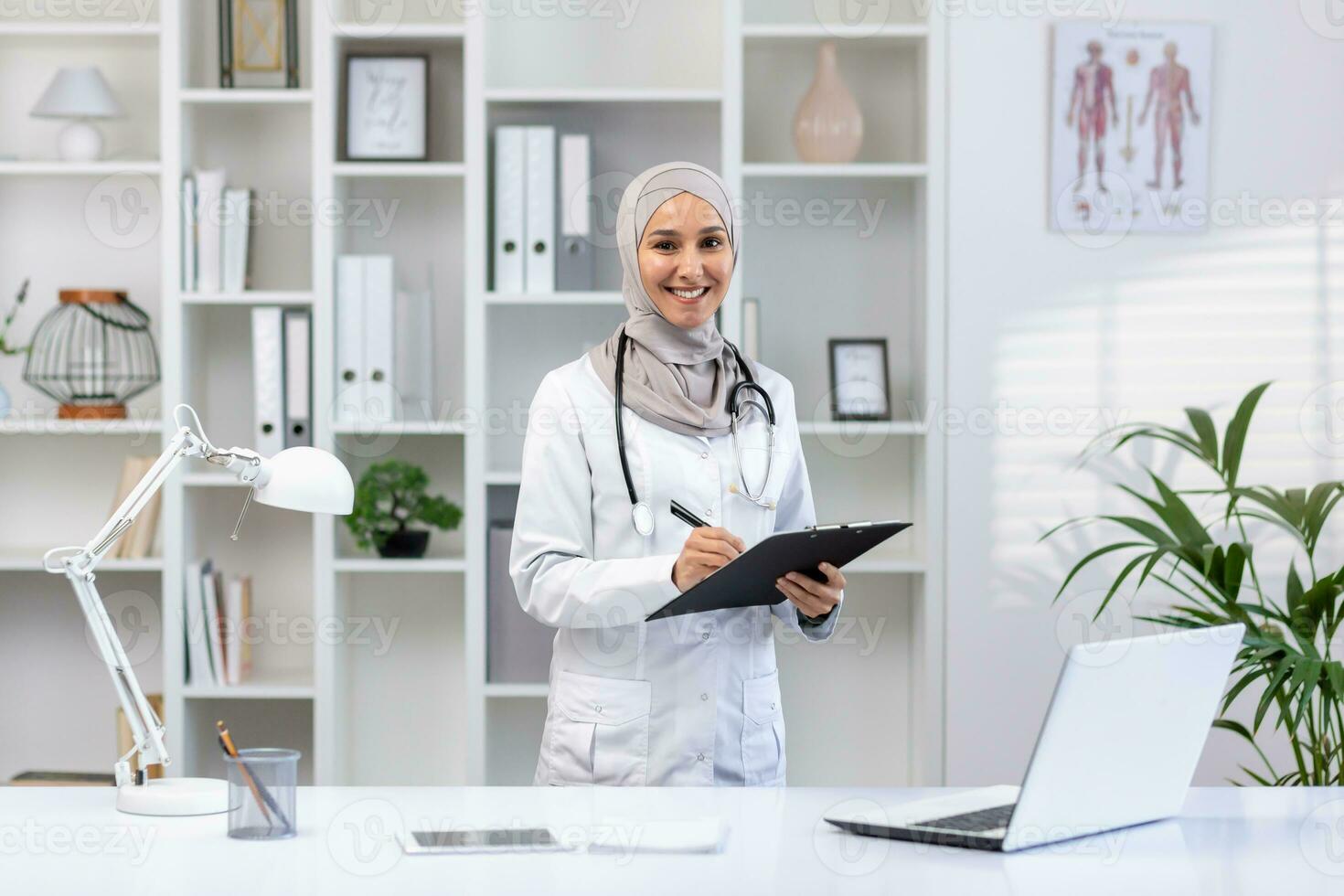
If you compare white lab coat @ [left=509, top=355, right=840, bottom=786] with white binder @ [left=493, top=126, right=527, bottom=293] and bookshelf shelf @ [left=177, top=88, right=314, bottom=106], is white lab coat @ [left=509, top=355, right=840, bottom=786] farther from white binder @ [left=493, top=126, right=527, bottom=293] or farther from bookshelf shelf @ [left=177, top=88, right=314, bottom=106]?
bookshelf shelf @ [left=177, top=88, right=314, bottom=106]

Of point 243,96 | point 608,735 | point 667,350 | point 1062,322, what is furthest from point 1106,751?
point 243,96

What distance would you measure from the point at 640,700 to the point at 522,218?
1.48 m

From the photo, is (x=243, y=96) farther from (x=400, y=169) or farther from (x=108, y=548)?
(x=108, y=548)

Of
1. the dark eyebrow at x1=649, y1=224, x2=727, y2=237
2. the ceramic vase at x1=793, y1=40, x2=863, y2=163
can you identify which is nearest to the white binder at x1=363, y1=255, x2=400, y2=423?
the ceramic vase at x1=793, y1=40, x2=863, y2=163

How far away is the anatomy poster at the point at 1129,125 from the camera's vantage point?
281 centimetres

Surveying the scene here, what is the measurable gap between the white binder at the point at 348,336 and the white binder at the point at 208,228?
288 millimetres

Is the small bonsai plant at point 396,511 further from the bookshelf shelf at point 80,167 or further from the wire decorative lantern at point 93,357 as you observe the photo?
the bookshelf shelf at point 80,167

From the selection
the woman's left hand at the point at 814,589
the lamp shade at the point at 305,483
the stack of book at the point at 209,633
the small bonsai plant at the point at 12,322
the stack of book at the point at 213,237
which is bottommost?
the stack of book at the point at 209,633

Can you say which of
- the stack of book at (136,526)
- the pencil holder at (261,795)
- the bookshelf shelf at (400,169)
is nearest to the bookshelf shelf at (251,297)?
the bookshelf shelf at (400,169)

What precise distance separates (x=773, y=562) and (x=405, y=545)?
155cm

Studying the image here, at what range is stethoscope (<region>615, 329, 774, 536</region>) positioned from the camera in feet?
5.78

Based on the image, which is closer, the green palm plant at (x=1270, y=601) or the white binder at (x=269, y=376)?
the green palm plant at (x=1270, y=601)

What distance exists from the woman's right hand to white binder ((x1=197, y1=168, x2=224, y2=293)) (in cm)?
173

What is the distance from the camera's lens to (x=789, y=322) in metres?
3.12
